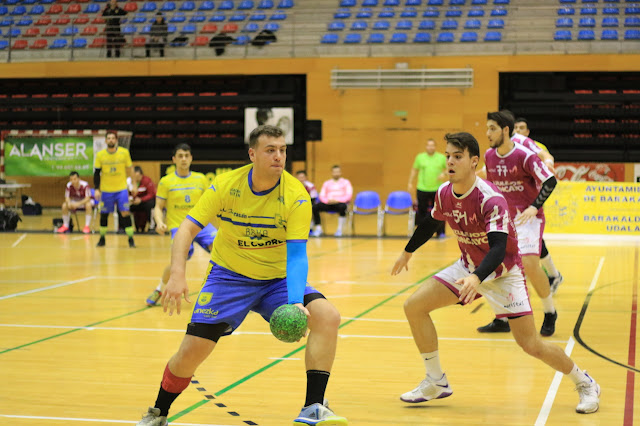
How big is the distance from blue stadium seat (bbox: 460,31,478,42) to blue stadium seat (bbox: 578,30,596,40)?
9.29 feet

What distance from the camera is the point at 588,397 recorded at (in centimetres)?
522

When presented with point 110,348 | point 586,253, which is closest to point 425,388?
point 110,348

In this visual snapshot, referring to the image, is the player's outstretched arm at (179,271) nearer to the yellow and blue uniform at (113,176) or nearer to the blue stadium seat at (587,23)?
the yellow and blue uniform at (113,176)

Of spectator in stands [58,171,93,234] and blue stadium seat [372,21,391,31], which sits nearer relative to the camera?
spectator in stands [58,171,93,234]

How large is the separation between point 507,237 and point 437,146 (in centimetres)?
1841

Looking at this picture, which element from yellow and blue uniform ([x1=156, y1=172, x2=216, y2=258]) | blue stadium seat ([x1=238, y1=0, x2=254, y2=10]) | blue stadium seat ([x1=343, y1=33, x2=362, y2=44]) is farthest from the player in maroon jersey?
blue stadium seat ([x1=238, y1=0, x2=254, y2=10])

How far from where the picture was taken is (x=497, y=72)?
2275 cm

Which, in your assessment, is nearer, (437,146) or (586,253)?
(586,253)

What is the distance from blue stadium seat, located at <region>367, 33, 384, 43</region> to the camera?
79.3 feet

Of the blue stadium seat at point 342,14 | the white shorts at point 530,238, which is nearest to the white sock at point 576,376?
the white shorts at point 530,238

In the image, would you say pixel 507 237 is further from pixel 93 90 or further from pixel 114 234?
pixel 93 90

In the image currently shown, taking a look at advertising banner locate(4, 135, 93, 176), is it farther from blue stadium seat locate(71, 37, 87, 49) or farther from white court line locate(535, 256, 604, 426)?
white court line locate(535, 256, 604, 426)

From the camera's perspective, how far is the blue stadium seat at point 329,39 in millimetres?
24391

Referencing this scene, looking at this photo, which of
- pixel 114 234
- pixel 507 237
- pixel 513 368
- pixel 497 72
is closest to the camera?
pixel 507 237
